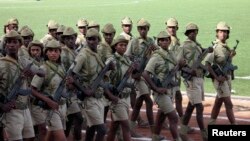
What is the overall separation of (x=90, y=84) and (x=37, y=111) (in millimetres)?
944

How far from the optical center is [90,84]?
10.3 m

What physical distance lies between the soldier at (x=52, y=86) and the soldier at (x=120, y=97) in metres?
1.00

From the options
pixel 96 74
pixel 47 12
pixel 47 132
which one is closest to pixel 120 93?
pixel 96 74

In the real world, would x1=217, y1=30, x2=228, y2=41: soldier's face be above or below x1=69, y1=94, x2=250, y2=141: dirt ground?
above

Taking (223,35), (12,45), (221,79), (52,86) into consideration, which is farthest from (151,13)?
(12,45)

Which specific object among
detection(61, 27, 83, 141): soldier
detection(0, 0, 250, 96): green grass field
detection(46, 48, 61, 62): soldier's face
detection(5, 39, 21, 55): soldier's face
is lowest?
detection(0, 0, 250, 96): green grass field

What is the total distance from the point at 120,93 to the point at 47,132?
1.38 meters

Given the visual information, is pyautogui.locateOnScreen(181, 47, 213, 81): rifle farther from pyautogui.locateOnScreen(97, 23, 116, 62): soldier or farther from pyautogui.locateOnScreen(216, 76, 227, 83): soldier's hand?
pyautogui.locateOnScreen(97, 23, 116, 62): soldier

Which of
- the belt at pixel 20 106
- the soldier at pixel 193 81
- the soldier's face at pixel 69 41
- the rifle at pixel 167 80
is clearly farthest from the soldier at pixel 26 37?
the soldier at pixel 193 81

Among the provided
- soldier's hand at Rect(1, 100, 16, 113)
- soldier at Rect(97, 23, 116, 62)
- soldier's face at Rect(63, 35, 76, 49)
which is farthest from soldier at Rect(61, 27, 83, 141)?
soldier's hand at Rect(1, 100, 16, 113)

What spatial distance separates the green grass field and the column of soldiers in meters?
11.8

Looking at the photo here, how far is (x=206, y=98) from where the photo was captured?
16047 mm

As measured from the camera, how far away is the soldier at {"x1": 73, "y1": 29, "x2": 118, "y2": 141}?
33.3ft

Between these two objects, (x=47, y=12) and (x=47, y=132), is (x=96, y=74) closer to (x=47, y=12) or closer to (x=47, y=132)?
(x=47, y=132)
